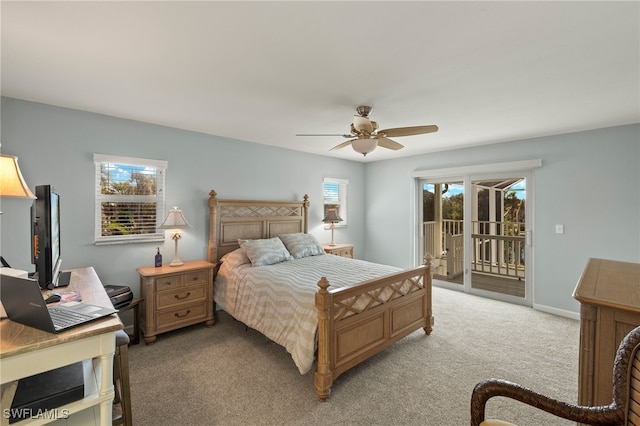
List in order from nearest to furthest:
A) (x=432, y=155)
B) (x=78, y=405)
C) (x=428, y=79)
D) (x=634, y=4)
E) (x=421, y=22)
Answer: (x=78, y=405)
(x=634, y=4)
(x=421, y=22)
(x=428, y=79)
(x=432, y=155)

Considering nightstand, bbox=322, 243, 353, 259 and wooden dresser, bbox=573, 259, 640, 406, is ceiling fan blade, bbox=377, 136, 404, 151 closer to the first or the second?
wooden dresser, bbox=573, 259, 640, 406

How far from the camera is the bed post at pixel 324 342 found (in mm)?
2074

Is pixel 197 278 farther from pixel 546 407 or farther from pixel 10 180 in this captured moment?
pixel 546 407

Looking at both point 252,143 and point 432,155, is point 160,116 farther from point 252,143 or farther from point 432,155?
point 432,155

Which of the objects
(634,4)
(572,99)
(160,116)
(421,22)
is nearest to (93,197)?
(160,116)

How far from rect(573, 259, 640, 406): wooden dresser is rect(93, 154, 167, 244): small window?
385cm

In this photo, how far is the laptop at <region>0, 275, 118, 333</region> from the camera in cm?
106

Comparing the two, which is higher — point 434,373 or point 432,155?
point 432,155

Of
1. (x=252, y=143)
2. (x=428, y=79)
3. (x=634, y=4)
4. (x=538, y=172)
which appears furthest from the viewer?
(x=252, y=143)

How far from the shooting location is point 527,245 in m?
4.06

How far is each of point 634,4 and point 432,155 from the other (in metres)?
3.62

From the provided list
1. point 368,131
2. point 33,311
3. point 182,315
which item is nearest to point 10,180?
point 33,311

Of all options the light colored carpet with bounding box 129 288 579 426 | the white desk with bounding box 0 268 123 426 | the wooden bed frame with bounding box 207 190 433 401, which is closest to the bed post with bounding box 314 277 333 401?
the wooden bed frame with bounding box 207 190 433 401

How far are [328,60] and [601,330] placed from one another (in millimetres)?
2070
